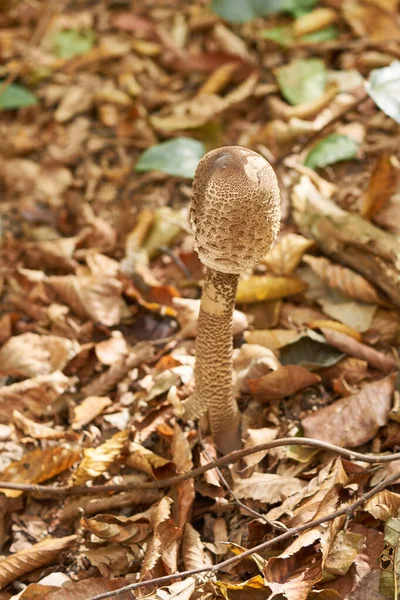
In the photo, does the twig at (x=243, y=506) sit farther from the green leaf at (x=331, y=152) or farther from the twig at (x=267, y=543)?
the green leaf at (x=331, y=152)

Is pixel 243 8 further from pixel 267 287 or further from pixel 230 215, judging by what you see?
pixel 230 215

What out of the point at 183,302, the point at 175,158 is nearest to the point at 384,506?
the point at 183,302

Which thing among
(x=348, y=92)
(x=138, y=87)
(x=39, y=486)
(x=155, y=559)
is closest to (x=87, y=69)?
(x=138, y=87)

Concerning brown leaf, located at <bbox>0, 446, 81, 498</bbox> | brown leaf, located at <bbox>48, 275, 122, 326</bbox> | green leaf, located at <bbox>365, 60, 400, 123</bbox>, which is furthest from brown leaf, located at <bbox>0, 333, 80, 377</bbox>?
green leaf, located at <bbox>365, 60, 400, 123</bbox>

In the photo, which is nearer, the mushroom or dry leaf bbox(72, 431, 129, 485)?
the mushroom

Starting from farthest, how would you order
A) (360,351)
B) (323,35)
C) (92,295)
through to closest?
(323,35) < (92,295) < (360,351)

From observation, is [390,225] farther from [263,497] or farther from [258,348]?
[263,497]

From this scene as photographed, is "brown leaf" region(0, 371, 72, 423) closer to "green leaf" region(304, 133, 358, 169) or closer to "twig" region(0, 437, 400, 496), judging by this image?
"twig" region(0, 437, 400, 496)

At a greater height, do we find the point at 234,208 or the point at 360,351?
the point at 234,208
